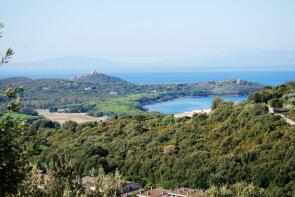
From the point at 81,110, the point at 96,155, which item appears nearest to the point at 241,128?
the point at 96,155

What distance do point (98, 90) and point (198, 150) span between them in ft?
398

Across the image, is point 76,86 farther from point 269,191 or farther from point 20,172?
point 20,172

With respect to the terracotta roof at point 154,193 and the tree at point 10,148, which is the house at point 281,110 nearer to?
the terracotta roof at point 154,193

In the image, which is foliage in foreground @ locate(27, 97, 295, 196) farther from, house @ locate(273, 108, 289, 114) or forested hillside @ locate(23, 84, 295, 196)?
house @ locate(273, 108, 289, 114)

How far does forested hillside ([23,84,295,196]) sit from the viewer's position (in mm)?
32844

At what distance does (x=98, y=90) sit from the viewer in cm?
15750

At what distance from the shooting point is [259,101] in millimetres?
46312

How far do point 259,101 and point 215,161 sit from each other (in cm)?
1321

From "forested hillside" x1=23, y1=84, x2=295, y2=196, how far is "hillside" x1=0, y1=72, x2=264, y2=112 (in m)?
80.5

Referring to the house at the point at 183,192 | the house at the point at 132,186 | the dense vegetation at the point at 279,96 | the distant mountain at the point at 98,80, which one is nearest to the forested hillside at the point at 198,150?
the house at the point at 132,186

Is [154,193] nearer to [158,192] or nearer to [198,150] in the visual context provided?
[158,192]

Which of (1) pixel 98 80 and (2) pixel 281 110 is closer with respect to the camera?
(2) pixel 281 110

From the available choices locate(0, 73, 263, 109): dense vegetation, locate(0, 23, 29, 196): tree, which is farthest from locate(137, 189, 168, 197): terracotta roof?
locate(0, 73, 263, 109): dense vegetation

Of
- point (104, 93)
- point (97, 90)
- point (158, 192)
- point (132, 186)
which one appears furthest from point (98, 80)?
point (158, 192)
